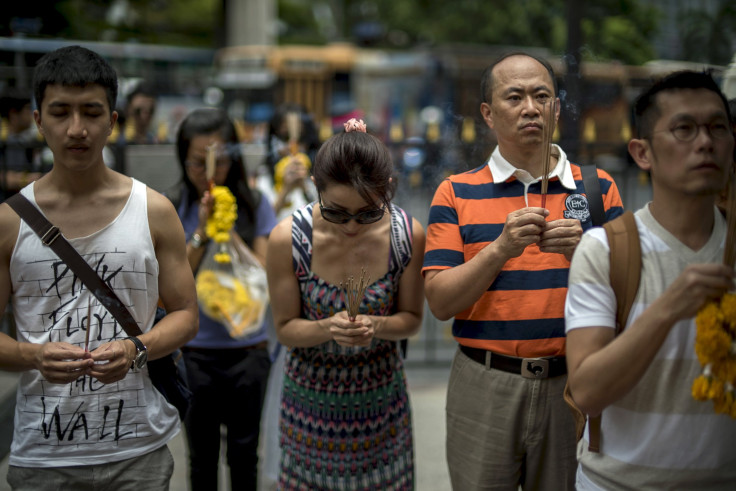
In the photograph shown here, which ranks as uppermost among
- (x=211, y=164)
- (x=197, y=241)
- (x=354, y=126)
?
(x=354, y=126)

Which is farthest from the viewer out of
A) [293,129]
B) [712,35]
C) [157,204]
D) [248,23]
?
[248,23]

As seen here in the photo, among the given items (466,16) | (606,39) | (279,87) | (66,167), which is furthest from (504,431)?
(466,16)

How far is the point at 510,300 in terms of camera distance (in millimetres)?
2469

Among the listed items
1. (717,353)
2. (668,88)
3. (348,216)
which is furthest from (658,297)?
(348,216)

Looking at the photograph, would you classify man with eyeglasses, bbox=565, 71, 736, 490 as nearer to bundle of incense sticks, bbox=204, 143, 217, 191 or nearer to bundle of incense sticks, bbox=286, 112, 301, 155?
bundle of incense sticks, bbox=204, 143, 217, 191

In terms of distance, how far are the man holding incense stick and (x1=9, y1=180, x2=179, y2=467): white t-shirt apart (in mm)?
956

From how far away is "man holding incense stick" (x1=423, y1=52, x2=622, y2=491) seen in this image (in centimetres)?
246

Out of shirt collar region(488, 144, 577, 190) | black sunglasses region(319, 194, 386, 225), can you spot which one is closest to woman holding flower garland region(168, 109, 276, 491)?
black sunglasses region(319, 194, 386, 225)

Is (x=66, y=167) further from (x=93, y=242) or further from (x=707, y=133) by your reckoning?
(x=707, y=133)

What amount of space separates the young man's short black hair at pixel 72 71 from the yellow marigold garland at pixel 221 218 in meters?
1.04

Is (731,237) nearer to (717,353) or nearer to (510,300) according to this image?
(717,353)

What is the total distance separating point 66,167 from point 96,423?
0.77 m

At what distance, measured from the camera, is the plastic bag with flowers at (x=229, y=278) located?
10.8 feet

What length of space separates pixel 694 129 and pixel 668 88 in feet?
0.41
